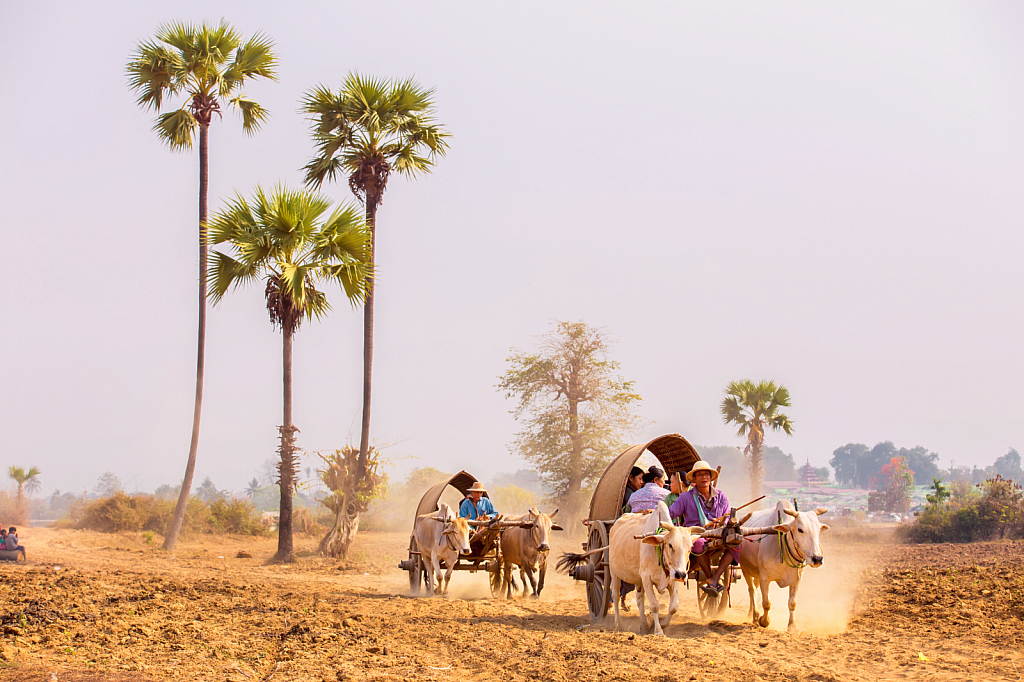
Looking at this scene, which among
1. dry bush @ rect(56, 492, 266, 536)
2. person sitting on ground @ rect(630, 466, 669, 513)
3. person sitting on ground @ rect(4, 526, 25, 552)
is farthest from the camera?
dry bush @ rect(56, 492, 266, 536)

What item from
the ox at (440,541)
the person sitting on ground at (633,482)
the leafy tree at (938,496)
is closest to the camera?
the person sitting on ground at (633,482)

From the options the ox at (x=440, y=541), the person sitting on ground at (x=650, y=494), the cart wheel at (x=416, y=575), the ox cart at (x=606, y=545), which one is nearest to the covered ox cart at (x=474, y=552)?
the cart wheel at (x=416, y=575)

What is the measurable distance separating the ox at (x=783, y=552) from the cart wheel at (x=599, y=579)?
1745 millimetres

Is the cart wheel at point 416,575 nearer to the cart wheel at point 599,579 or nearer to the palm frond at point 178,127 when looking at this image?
the cart wheel at point 599,579

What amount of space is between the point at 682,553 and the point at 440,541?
6.03 metres

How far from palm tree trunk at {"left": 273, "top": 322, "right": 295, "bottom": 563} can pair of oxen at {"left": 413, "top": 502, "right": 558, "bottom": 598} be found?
8494 millimetres

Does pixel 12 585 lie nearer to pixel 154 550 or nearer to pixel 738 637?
pixel 154 550

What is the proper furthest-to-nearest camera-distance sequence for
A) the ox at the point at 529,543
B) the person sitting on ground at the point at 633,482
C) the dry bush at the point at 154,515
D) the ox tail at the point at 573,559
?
the dry bush at the point at 154,515 < the ox at the point at 529,543 < the person sitting on ground at the point at 633,482 < the ox tail at the point at 573,559

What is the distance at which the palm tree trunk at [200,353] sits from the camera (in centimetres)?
2345

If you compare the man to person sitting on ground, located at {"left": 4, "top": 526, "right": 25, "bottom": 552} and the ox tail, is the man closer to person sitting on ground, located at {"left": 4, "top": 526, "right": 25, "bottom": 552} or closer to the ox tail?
the ox tail

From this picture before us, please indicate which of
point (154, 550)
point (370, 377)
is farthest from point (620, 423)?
point (154, 550)

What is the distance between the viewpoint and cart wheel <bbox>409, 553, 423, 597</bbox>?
14.7m

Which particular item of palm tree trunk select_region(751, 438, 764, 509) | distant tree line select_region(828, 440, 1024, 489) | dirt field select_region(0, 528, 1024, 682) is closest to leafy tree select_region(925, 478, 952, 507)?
palm tree trunk select_region(751, 438, 764, 509)

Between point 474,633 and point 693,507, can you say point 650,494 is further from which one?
point 474,633
